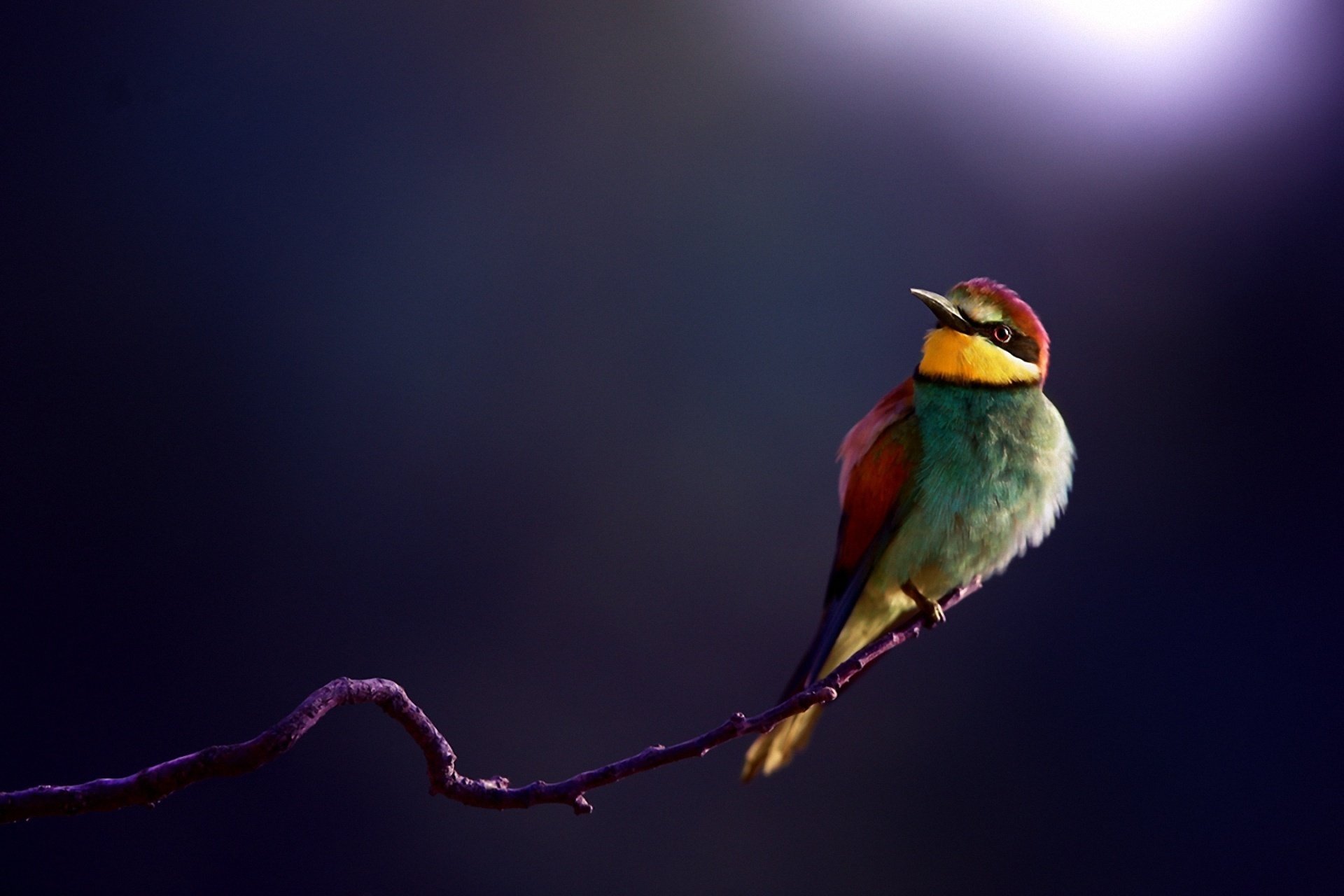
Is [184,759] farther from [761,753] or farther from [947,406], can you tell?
[947,406]

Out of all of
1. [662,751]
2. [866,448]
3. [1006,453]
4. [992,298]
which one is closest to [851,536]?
[866,448]

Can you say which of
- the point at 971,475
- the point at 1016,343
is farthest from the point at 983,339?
the point at 971,475

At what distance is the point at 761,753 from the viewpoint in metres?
1.32

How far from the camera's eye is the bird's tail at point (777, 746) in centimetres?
129

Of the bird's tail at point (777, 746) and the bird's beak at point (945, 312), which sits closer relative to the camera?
the bird's beak at point (945, 312)

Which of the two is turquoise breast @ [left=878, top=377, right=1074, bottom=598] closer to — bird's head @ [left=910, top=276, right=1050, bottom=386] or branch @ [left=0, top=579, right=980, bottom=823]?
bird's head @ [left=910, top=276, right=1050, bottom=386]

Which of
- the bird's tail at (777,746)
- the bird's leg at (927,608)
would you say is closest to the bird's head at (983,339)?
the bird's leg at (927,608)

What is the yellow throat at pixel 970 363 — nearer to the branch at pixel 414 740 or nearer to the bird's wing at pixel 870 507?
the bird's wing at pixel 870 507

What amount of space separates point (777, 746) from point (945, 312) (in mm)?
623

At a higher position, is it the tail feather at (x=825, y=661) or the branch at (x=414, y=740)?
the branch at (x=414, y=740)

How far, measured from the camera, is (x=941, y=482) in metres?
1.34

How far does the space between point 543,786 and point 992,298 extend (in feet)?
2.76

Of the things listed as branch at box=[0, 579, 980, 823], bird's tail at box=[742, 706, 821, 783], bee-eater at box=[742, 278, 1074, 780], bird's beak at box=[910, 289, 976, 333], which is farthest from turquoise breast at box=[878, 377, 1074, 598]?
branch at box=[0, 579, 980, 823]

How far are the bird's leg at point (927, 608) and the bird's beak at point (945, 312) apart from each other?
1.24ft
